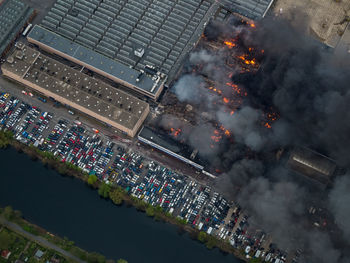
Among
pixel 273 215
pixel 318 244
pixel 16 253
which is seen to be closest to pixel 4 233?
Result: pixel 16 253

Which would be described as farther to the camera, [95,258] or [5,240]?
[5,240]

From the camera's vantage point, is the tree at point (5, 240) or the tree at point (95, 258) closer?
the tree at point (5, 240)

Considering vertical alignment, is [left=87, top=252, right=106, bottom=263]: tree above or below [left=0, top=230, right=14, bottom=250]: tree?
above

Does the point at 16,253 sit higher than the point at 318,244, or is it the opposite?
the point at 318,244

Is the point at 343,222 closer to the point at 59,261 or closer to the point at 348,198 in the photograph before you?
the point at 348,198

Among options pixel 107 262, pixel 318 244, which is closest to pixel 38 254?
pixel 107 262

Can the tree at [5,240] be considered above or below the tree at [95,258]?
below

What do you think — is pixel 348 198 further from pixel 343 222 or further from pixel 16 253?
pixel 16 253

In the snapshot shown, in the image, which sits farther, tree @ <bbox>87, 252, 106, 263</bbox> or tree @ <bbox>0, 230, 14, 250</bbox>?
tree @ <bbox>87, 252, 106, 263</bbox>

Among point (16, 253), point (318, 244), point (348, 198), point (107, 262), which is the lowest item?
point (16, 253)

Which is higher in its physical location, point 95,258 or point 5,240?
point 95,258
